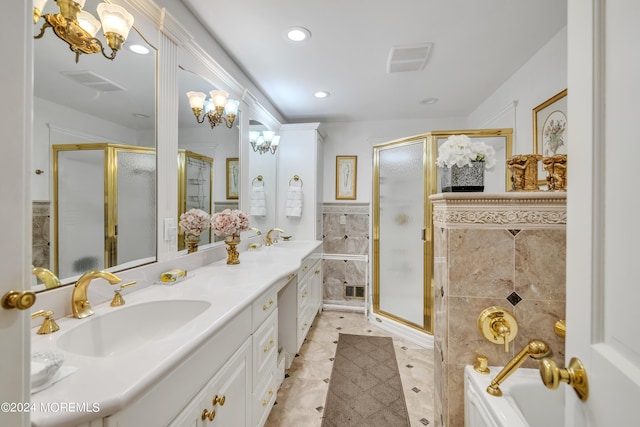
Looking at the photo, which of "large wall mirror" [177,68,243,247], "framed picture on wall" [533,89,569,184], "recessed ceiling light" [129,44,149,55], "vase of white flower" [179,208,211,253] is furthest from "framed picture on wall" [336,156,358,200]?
"recessed ceiling light" [129,44,149,55]

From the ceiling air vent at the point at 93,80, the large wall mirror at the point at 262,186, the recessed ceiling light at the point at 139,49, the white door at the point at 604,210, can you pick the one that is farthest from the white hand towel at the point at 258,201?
the white door at the point at 604,210

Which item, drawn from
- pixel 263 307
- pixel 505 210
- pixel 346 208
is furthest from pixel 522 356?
pixel 346 208

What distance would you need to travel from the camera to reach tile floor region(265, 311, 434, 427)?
1725mm

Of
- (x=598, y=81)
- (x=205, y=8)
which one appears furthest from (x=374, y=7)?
(x=598, y=81)

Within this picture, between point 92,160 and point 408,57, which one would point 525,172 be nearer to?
point 408,57

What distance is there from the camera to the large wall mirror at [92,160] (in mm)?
954

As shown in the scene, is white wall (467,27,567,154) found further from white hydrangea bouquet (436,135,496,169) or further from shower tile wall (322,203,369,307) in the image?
shower tile wall (322,203,369,307)

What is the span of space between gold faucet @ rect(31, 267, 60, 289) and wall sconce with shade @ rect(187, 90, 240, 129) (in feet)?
3.80

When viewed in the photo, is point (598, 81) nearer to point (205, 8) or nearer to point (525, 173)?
point (525, 173)

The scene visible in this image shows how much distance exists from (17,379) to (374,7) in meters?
2.08

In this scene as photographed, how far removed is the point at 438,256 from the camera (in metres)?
1.37

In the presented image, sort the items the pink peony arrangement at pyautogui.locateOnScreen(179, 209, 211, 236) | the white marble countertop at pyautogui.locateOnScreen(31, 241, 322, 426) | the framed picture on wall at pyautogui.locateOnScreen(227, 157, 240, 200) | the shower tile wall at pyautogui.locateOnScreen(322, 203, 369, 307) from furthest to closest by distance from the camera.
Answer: the shower tile wall at pyautogui.locateOnScreen(322, 203, 369, 307) → the framed picture on wall at pyautogui.locateOnScreen(227, 157, 240, 200) → the pink peony arrangement at pyautogui.locateOnScreen(179, 209, 211, 236) → the white marble countertop at pyautogui.locateOnScreen(31, 241, 322, 426)

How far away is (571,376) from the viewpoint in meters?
0.51

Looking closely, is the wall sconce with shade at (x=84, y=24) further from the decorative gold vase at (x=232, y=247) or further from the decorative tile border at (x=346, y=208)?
the decorative tile border at (x=346, y=208)
